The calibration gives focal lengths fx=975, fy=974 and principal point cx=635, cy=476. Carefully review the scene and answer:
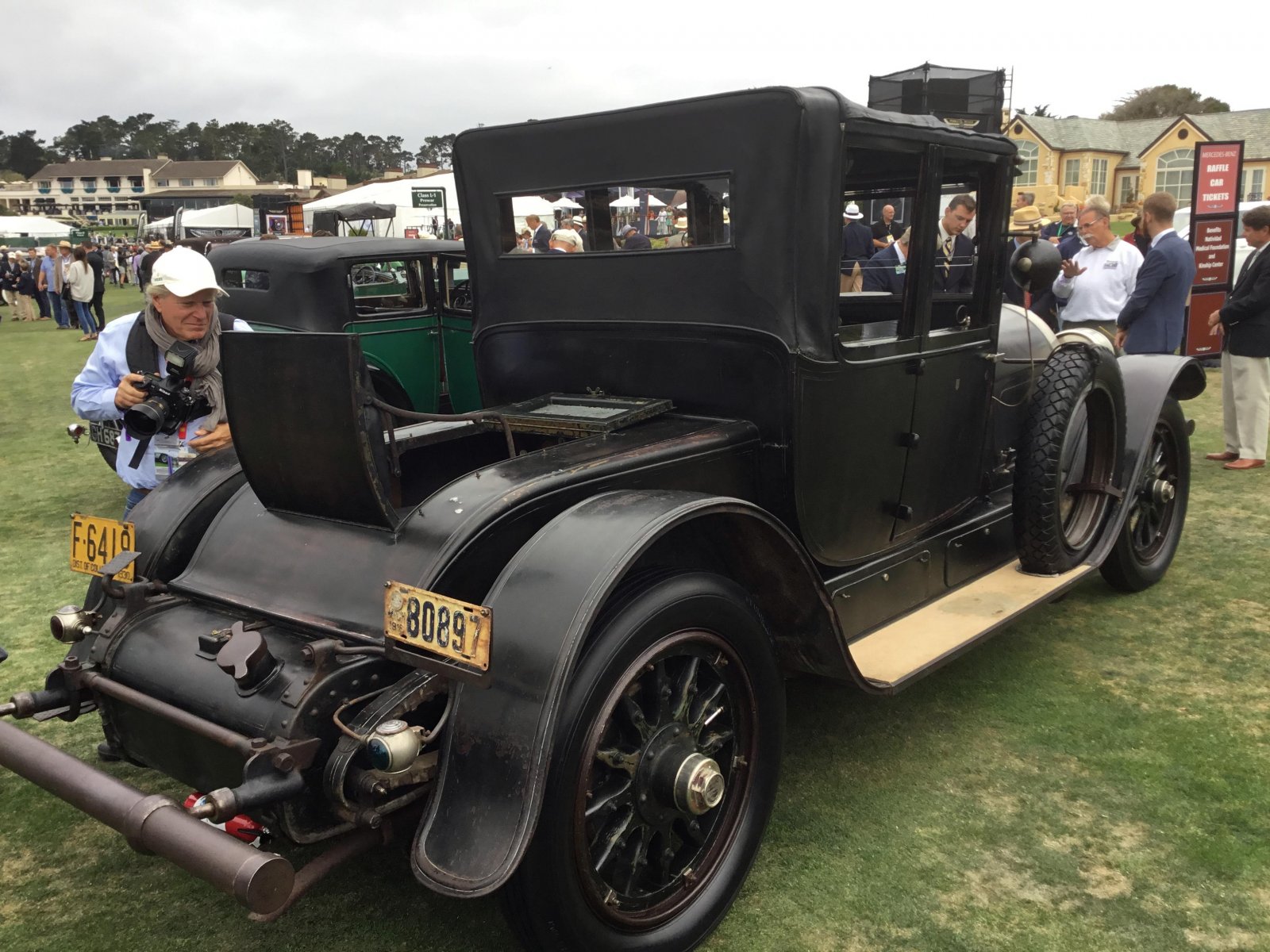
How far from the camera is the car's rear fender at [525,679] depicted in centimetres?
196

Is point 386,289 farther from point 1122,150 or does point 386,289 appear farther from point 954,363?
point 1122,150

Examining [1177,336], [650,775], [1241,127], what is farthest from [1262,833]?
[1241,127]

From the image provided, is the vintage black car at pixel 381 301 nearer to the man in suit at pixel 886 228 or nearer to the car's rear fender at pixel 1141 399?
the man in suit at pixel 886 228

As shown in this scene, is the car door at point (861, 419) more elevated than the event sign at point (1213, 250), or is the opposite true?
the event sign at point (1213, 250)

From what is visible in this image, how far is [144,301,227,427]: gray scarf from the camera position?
3355mm

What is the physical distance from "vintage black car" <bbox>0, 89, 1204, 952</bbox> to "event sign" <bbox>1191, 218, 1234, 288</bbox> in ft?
28.0

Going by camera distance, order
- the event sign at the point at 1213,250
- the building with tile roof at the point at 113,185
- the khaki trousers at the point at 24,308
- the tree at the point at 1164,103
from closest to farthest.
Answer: the event sign at the point at 1213,250
the khaki trousers at the point at 24,308
the tree at the point at 1164,103
the building with tile roof at the point at 113,185

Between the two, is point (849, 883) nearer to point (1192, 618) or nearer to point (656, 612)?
point (656, 612)

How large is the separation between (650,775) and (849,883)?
771 mm

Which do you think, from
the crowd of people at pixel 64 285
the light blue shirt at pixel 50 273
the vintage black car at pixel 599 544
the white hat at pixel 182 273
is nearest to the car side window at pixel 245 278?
the white hat at pixel 182 273

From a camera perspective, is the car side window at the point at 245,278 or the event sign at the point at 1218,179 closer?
the car side window at the point at 245,278

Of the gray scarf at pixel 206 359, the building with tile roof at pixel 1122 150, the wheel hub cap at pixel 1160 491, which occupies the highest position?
the building with tile roof at pixel 1122 150

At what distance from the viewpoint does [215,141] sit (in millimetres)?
127625

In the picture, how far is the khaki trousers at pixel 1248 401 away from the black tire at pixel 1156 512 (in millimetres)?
2732
